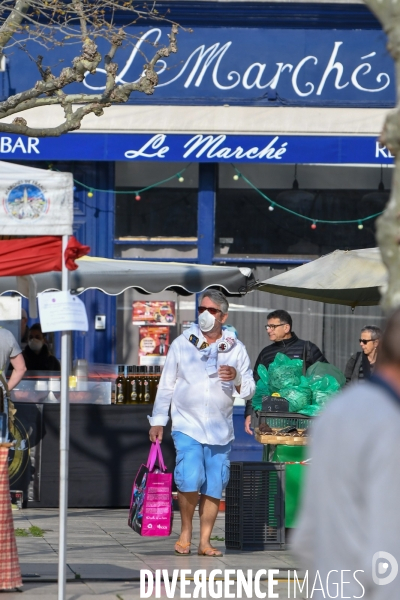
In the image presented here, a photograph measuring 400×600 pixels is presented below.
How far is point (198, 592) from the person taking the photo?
22.1ft

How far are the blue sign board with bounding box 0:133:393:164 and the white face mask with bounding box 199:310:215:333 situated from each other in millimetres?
5710

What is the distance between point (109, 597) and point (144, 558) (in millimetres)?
1579

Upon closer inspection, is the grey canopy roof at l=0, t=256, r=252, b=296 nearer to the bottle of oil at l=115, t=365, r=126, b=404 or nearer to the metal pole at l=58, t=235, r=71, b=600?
the bottle of oil at l=115, t=365, r=126, b=404

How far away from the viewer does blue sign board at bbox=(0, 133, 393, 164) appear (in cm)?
1369

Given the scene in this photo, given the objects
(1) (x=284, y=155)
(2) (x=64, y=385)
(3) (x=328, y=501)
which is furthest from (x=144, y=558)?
(1) (x=284, y=155)

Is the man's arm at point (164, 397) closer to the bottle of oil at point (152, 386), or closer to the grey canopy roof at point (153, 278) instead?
the grey canopy roof at point (153, 278)

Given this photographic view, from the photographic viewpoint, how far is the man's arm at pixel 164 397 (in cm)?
830

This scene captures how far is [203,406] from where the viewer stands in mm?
8195

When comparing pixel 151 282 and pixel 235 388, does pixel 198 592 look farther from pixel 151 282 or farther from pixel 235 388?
pixel 151 282

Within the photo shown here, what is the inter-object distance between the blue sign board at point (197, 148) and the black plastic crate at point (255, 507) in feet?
19.8

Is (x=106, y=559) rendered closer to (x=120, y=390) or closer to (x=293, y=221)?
(x=120, y=390)

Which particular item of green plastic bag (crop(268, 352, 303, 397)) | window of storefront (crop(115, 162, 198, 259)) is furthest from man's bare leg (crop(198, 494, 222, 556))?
window of storefront (crop(115, 162, 198, 259))

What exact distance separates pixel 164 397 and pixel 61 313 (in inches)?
95.8

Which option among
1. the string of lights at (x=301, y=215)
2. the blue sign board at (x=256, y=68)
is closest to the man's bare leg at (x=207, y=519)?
the string of lights at (x=301, y=215)
